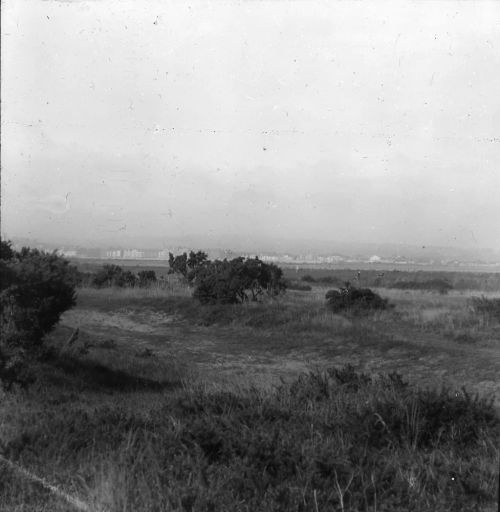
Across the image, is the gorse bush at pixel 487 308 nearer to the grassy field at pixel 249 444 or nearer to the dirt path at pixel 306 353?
the dirt path at pixel 306 353

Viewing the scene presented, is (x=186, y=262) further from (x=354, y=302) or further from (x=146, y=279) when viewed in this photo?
(x=354, y=302)

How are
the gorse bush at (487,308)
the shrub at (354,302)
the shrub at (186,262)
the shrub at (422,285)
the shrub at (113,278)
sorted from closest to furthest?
the gorse bush at (487,308), the shrub at (354,302), the shrub at (186,262), the shrub at (113,278), the shrub at (422,285)

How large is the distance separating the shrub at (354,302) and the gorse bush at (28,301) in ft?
38.6

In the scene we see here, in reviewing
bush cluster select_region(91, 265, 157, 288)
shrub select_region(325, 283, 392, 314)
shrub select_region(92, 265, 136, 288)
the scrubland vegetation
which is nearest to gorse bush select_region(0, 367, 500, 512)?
the scrubland vegetation

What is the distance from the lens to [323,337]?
671 inches

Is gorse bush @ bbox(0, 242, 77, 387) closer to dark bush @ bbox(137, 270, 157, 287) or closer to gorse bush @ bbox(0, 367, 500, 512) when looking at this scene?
gorse bush @ bbox(0, 367, 500, 512)

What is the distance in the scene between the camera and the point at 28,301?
11023mm

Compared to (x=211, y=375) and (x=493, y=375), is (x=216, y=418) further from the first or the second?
(x=493, y=375)

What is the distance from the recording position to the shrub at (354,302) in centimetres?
2175

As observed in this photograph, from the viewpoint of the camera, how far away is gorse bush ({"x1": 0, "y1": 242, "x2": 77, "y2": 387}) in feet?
30.6

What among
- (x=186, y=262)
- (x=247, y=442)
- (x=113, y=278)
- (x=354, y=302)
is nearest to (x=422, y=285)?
(x=186, y=262)

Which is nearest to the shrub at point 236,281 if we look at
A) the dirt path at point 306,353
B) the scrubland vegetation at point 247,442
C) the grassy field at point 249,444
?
the dirt path at point 306,353

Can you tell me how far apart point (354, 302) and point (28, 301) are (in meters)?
13.8

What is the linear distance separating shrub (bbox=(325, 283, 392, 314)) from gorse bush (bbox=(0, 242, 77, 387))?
1178cm
